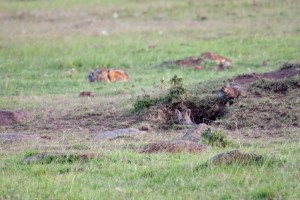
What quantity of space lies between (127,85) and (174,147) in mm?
5674

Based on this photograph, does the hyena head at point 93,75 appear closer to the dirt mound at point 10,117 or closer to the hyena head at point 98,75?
the hyena head at point 98,75

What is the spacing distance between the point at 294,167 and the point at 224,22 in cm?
1305

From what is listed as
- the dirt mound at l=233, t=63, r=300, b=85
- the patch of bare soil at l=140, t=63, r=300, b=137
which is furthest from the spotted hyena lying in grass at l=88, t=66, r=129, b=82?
the patch of bare soil at l=140, t=63, r=300, b=137

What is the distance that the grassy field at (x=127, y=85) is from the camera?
5871mm

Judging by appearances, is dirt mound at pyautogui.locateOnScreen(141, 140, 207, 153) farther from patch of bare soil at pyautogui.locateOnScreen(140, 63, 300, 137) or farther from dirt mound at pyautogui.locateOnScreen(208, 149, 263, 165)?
patch of bare soil at pyautogui.locateOnScreen(140, 63, 300, 137)

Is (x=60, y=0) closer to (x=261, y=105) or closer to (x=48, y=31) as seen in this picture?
(x=48, y=31)

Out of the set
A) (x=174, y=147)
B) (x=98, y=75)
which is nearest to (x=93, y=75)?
(x=98, y=75)

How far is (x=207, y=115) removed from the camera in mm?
9445

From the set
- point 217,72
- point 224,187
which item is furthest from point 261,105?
point 217,72

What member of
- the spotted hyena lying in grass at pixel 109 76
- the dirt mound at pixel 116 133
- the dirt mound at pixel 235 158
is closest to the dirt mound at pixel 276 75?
the dirt mound at pixel 116 133

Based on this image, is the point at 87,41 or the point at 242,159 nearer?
the point at 242,159

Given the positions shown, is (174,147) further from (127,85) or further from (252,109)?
(127,85)

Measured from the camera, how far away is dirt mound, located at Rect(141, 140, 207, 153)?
280 inches

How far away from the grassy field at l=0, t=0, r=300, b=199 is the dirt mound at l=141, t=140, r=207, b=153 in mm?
140
